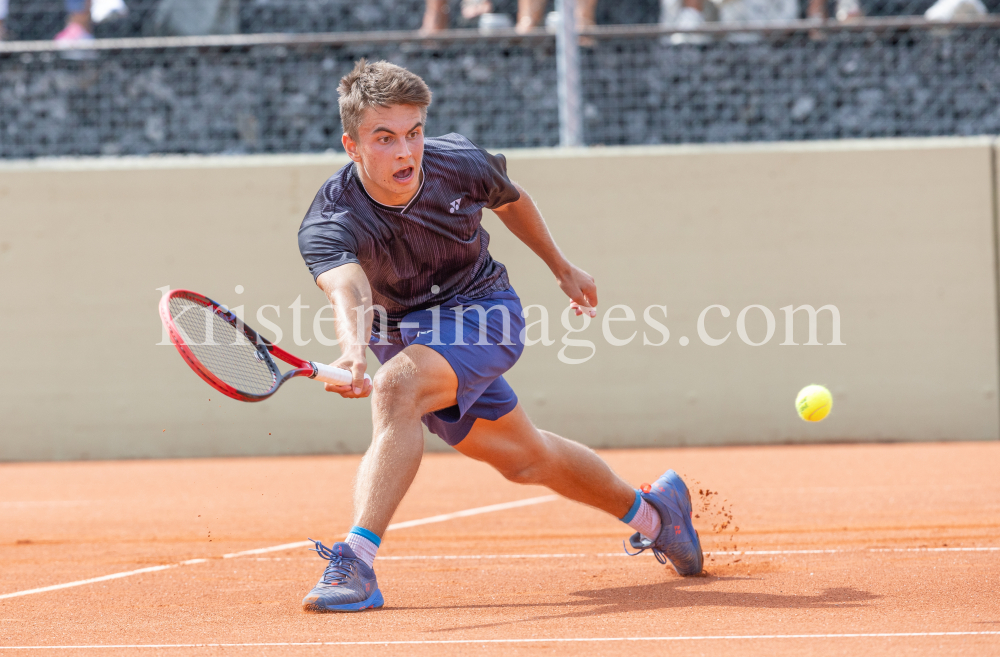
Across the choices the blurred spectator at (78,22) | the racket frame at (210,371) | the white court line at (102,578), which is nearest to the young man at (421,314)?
the racket frame at (210,371)

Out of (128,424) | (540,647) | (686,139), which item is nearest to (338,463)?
(128,424)

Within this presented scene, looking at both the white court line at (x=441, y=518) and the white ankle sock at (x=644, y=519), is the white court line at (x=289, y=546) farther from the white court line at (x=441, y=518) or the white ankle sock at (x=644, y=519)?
the white ankle sock at (x=644, y=519)

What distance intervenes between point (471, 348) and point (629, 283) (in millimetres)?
4763

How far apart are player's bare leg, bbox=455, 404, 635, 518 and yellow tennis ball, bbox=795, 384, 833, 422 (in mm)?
1569

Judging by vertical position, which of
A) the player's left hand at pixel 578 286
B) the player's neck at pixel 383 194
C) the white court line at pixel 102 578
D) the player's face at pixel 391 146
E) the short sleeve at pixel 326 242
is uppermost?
the player's face at pixel 391 146

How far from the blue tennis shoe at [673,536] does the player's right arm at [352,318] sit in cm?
121

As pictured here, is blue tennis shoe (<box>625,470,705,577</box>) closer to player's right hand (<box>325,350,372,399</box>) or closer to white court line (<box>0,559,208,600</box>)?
player's right hand (<box>325,350,372,399</box>)

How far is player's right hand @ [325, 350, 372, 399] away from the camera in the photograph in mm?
3045

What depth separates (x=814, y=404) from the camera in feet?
16.5

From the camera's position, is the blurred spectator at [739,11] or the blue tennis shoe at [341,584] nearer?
the blue tennis shoe at [341,584]

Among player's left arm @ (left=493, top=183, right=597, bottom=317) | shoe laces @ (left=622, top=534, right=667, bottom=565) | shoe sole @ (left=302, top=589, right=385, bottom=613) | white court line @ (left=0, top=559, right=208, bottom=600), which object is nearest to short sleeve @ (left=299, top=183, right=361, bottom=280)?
player's left arm @ (left=493, top=183, right=597, bottom=317)

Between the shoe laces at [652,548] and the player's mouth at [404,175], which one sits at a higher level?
the player's mouth at [404,175]

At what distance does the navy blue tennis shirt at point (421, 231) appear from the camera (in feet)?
11.2

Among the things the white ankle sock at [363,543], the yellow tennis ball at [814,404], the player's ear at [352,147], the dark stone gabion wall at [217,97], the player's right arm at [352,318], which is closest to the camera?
the player's right arm at [352,318]
